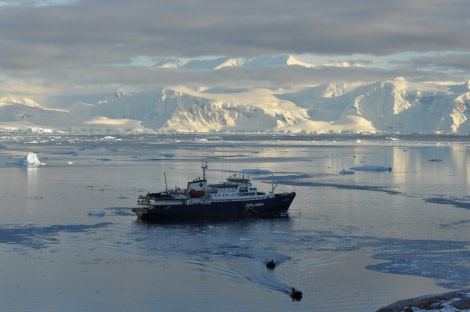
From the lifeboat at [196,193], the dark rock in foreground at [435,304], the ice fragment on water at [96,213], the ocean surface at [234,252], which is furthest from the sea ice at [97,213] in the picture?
the dark rock in foreground at [435,304]

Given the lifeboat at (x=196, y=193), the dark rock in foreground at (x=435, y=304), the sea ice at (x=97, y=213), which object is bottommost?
the dark rock in foreground at (x=435, y=304)

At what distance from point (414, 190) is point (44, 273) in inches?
1565

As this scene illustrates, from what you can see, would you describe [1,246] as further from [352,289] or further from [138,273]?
[352,289]

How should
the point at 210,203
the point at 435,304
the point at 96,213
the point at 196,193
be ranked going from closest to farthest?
the point at 435,304 < the point at 96,213 < the point at 210,203 < the point at 196,193

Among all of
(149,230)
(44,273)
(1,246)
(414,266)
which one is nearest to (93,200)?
(149,230)

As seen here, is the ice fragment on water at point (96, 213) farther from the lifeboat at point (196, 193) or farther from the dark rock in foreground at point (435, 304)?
the dark rock in foreground at point (435, 304)

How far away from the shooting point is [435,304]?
2491 cm

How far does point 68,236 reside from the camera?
133 feet

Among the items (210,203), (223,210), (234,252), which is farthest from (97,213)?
(234,252)

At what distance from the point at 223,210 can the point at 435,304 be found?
26.7 m

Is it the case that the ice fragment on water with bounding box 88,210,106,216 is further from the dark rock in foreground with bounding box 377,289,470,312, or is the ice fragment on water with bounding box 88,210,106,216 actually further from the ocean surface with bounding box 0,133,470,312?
the dark rock in foreground with bounding box 377,289,470,312

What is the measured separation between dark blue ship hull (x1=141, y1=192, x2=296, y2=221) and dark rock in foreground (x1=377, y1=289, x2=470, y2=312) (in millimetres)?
24663

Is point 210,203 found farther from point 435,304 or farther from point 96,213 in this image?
point 435,304

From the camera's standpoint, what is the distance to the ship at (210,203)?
49.0 meters
